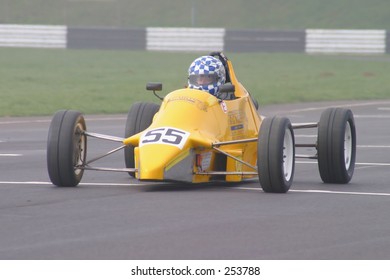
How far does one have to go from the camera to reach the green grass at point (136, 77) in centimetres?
2589

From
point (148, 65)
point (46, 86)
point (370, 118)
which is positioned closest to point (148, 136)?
point (370, 118)

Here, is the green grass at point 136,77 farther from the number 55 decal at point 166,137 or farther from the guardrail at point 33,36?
the number 55 decal at point 166,137

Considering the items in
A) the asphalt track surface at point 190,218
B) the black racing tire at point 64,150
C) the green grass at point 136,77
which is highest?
the black racing tire at point 64,150

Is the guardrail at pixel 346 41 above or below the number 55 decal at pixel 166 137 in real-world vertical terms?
below

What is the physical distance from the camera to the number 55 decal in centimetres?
1130

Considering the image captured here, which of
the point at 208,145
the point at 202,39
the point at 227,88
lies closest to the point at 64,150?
the point at 208,145

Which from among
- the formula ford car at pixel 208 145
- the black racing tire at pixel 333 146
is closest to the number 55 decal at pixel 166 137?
the formula ford car at pixel 208 145

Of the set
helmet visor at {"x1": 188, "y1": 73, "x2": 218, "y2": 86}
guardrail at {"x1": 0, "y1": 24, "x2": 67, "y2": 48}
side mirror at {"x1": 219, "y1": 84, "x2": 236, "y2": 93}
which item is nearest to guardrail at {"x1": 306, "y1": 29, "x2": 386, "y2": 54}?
guardrail at {"x1": 0, "y1": 24, "x2": 67, "y2": 48}

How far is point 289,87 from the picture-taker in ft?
100

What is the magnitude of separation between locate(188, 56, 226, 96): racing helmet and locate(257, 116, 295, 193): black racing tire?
5.17ft

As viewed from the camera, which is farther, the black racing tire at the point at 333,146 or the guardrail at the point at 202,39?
the guardrail at the point at 202,39

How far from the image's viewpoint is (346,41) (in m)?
44.8

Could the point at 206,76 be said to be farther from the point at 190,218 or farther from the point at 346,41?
the point at 346,41

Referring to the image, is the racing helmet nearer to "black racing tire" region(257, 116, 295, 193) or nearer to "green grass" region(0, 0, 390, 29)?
"black racing tire" region(257, 116, 295, 193)
